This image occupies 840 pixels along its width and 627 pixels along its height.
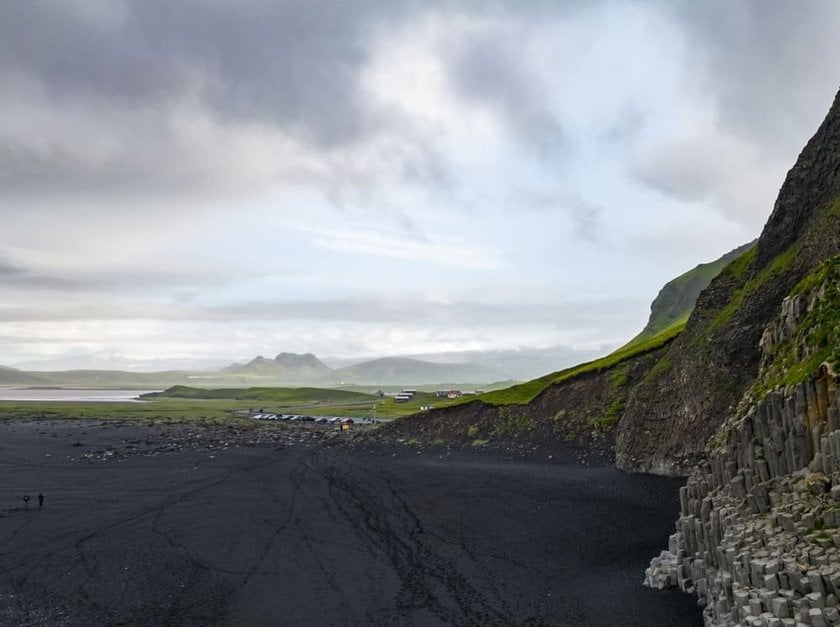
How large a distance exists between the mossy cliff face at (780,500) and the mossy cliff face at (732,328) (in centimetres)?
2025

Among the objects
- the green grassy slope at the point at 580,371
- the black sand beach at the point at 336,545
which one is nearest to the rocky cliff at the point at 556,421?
the green grassy slope at the point at 580,371

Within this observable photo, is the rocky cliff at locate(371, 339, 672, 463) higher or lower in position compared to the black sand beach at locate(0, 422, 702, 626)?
higher

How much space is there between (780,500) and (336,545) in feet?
109

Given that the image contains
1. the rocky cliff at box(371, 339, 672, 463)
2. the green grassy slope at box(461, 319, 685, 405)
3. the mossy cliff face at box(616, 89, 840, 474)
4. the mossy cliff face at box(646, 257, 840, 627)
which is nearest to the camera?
the mossy cliff face at box(646, 257, 840, 627)

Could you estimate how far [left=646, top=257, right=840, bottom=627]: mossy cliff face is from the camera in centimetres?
2347

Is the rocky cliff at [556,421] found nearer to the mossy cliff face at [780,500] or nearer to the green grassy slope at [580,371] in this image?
the green grassy slope at [580,371]

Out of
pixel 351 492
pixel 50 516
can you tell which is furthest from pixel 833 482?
pixel 50 516

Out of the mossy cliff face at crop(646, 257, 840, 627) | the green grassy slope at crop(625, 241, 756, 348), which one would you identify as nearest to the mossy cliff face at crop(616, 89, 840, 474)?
the mossy cliff face at crop(646, 257, 840, 627)

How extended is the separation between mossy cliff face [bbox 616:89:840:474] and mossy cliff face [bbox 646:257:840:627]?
66.4 feet

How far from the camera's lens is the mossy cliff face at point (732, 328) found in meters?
59.9

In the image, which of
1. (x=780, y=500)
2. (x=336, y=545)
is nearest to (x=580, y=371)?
(x=336, y=545)

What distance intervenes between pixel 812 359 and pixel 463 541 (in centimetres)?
2953

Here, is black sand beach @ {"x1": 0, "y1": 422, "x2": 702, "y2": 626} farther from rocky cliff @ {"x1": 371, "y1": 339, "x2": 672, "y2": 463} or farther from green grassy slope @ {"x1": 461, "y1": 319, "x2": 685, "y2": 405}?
green grassy slope @ {"x1": 461, "y1": 319, "x2": 685, "y2": 405}

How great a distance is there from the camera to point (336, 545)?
4875cm
